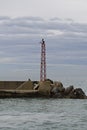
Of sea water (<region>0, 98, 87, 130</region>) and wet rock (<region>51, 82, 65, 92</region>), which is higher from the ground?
wet rock (<region>51, 82, 65, 92</region>)

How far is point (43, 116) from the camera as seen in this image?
41781mm

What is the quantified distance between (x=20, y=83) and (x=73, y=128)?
33.6m

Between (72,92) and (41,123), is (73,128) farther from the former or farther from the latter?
(72,92)

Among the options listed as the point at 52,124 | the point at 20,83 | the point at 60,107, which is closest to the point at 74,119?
the point at 52,124

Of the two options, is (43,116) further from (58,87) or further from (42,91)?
(58,87)

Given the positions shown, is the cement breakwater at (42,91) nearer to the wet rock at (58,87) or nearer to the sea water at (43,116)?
the wet rock at (58,87)

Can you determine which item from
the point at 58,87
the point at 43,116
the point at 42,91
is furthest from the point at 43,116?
the point at 58,87

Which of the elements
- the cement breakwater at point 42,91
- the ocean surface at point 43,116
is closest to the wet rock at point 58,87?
the cement breakwater at point 42,91

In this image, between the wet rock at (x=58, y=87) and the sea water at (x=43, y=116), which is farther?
the wet rock at (x=58, y=87)

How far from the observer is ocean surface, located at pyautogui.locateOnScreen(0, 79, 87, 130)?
35344mm

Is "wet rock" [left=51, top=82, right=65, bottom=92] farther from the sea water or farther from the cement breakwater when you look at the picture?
the sea water

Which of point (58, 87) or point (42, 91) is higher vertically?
point (58, 87)

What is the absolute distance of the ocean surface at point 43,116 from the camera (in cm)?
3534

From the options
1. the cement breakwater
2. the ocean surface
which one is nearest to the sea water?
the ocean surface
